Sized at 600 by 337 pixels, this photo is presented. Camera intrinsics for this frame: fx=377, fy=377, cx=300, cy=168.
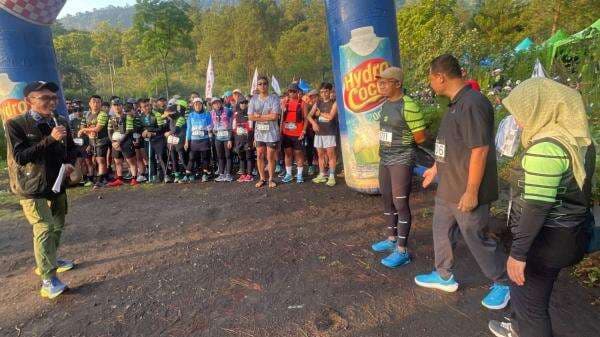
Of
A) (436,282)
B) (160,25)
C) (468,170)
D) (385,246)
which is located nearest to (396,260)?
(385,246)

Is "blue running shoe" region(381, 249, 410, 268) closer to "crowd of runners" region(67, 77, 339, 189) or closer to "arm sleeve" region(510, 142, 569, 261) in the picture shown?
"arm sleeve" region(510, 142, 569, 261)

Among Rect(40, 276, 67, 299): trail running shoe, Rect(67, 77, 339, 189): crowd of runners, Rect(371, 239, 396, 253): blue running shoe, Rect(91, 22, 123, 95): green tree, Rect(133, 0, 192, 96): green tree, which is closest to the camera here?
Rect(40, 276, 67, 299): trail running shoe

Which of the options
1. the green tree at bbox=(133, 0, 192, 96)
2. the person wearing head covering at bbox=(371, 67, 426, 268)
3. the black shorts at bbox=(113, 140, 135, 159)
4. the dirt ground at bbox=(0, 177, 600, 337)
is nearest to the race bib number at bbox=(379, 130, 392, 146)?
the person wearing head covering at bbox=(371, 67, 426, 268)

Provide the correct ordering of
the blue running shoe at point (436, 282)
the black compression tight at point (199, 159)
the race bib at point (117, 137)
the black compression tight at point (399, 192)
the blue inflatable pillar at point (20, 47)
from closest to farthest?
the blue running shoe at point (436, 282) < the black compression tight at point (399, 192) < the blue inflatable pillar at point (20, 47) < the race bib at point (117, 137) < the black compression tight at point (199, 159)

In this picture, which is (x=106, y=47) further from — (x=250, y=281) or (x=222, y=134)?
(x=250, y=281)

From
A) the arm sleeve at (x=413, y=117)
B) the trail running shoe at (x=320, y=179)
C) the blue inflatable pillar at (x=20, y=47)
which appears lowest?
the trail running shoe at (x=320, y=179)

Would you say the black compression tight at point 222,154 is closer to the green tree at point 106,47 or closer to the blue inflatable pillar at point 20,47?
the blue inflatable pillar at point 20,47

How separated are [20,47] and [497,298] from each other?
8.14m

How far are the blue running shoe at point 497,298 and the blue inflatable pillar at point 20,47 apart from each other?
7774 mm

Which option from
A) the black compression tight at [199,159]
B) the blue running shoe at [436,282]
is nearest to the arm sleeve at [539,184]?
the blue running shoe at [436,282]

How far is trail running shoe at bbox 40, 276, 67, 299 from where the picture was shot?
3632mm

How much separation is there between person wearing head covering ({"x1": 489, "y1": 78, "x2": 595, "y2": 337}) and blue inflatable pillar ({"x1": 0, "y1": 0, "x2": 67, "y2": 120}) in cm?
780

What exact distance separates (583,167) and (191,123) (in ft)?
23.8

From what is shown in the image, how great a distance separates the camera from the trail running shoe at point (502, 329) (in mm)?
2631
